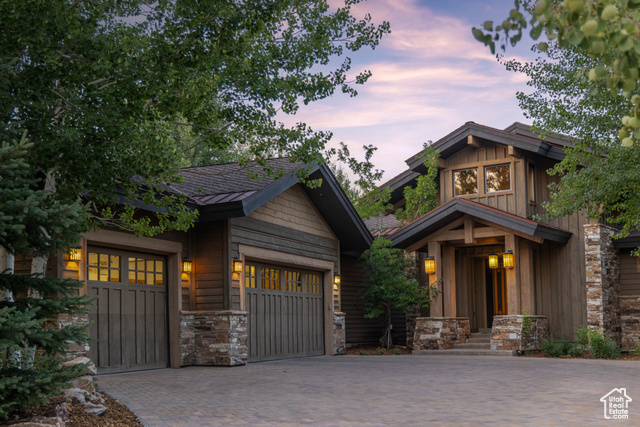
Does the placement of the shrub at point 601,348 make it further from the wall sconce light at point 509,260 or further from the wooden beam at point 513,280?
the wall sconce light at point 509,260

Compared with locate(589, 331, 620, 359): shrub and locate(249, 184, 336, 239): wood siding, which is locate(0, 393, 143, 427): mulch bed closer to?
locate(249, 184, 336, 239): wood siding

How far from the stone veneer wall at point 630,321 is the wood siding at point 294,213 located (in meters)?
8.22

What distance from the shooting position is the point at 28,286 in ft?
19.0

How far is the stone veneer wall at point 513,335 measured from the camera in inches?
650

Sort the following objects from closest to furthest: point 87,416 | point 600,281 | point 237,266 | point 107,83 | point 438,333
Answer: point 87,416
point 107,83
point 237,266
point 600,281
point 438,333

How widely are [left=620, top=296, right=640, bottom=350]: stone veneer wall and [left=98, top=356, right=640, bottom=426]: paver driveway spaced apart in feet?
17.2

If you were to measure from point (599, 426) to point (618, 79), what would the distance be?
4.60 metres

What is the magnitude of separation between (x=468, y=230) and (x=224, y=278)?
740cm

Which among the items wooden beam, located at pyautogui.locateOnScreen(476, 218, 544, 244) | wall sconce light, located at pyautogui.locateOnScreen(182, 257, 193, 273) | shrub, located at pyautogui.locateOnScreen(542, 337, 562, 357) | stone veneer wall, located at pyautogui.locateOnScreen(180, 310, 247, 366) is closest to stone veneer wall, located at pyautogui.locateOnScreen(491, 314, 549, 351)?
shrub, located at pyautogui.locateOnScreen(542, 337, 562, 357)

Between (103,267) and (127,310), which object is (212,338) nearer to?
(127,310)

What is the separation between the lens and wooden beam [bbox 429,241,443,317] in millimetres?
18062

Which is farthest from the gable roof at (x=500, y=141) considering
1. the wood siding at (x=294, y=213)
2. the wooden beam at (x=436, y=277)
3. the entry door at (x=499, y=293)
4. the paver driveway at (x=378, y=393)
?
the paver driveway at (x=378, y=393)

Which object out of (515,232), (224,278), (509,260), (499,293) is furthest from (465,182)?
(224,278)

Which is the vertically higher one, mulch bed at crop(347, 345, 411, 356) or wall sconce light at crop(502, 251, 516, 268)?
wall sconce light at crop(502, 251, 516, 268)
